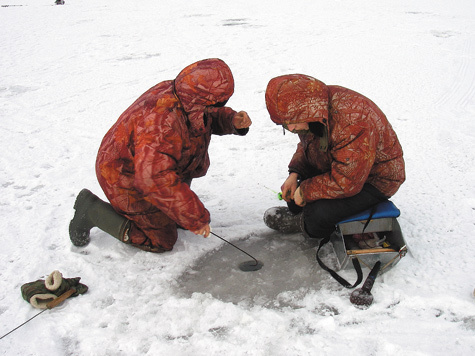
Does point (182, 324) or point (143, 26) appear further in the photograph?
point (143, 26)

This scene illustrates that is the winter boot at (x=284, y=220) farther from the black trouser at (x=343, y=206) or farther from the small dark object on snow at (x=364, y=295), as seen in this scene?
the small dark object on snow at (x=364, y=295)

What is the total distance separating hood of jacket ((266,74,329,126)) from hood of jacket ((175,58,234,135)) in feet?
0.91

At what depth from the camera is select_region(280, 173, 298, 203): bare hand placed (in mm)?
2574

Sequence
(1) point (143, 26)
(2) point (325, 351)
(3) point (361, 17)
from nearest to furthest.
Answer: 1. (2) point (325, 351)
2. (3) point (361, 17)
3. (1) point (143, 26)

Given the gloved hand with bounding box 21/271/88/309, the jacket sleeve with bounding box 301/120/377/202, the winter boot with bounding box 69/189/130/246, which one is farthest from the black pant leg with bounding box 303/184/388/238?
the gloved hand with bounding box 21/271/88/309

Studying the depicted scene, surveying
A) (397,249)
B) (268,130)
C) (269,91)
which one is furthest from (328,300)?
(268,130)

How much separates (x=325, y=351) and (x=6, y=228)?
7.55 ft

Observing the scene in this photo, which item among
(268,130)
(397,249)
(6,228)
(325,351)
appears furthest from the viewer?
(268,130)

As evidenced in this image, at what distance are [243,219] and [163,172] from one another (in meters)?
0.98

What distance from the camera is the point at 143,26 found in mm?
9172

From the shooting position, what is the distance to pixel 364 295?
2092 millimetres

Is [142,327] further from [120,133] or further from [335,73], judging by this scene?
[335,73]

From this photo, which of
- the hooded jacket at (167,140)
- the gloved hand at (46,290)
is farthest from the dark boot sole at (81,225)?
the gloved hand at (46,290)

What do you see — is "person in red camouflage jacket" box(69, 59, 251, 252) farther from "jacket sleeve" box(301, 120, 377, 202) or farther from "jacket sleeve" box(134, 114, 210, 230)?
"jacket sleeve" box(301, 120, 377, 202)
